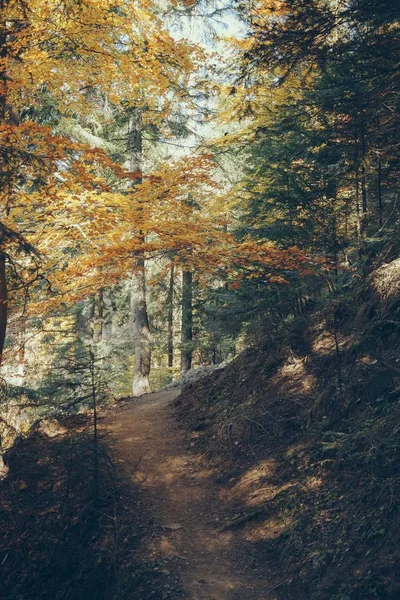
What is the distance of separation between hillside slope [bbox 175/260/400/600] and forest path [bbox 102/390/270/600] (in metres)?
0.31

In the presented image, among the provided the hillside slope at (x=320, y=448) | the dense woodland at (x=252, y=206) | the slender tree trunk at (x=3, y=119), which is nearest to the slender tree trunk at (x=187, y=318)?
the dense woodland at (x=252, y=206)

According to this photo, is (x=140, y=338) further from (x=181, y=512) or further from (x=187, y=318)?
(x=181, y=512)

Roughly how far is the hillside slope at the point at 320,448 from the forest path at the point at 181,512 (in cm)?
31

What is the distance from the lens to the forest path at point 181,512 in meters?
5.73

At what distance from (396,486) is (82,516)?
4433 mm

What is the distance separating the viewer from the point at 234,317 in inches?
429

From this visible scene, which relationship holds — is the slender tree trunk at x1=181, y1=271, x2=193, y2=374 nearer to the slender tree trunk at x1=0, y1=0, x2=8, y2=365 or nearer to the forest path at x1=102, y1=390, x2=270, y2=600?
the forest path at x1=102, y1=390, x2=270, y2=600

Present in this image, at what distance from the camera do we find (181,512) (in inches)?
294

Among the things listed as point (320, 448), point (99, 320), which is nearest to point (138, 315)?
point (99, 320)

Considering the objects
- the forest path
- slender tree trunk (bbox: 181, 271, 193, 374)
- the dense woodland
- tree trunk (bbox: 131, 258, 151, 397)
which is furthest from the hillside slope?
slender tree trunk (bbox: 181, 271, 193, 374)

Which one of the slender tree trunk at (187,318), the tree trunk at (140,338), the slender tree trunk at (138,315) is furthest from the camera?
the slender tree trunk at (187,318)

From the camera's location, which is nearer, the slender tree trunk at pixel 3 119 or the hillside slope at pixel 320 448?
the hillside slope at pixel 320 448

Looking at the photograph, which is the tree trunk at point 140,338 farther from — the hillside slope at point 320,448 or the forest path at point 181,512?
the hillside slope at point 320,448

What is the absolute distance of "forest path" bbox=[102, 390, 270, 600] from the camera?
5.73 m
